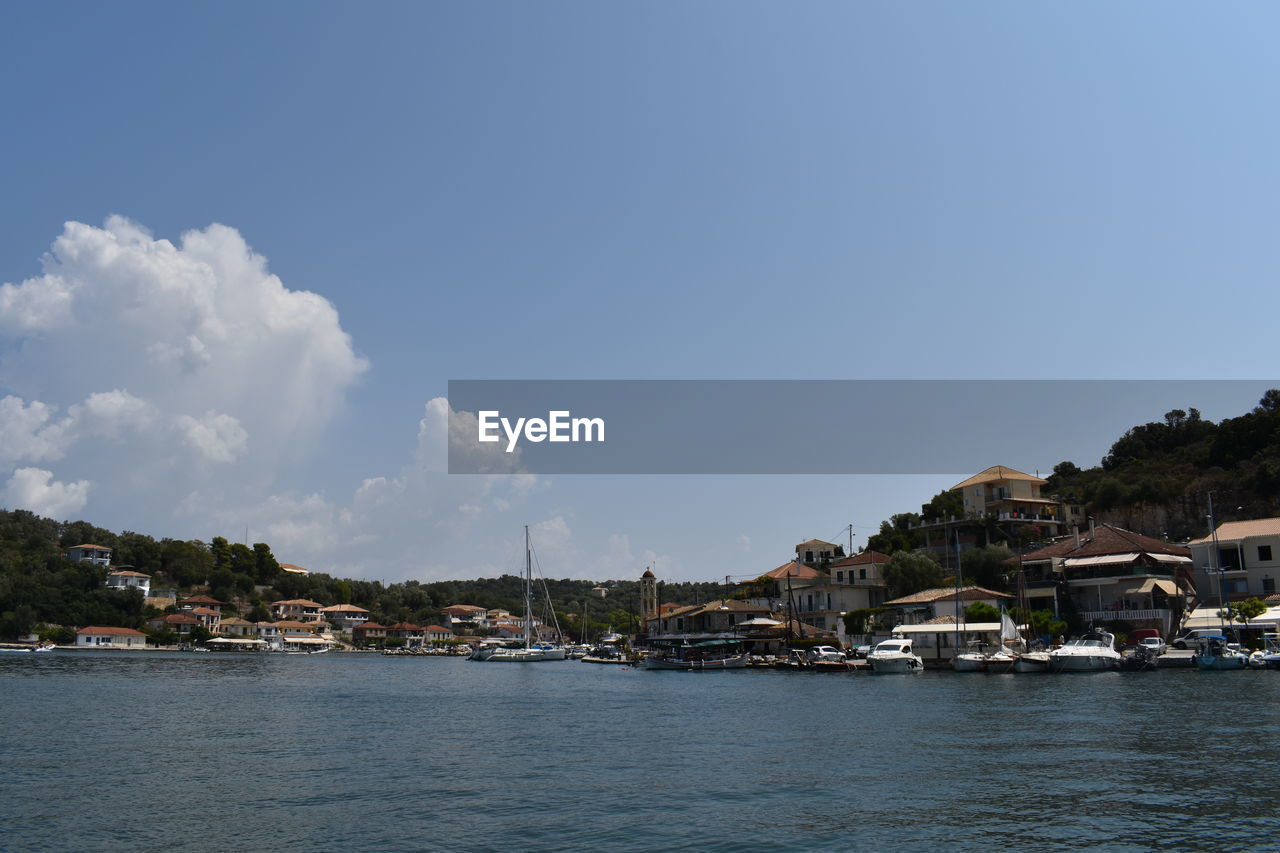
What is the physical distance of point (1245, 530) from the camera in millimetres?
70750

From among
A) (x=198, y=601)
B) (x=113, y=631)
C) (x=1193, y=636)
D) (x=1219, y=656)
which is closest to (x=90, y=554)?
(x=198, y=601)

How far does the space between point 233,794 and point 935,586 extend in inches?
2750

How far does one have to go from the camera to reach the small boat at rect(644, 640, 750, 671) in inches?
3044

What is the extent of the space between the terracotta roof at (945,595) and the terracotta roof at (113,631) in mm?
115583

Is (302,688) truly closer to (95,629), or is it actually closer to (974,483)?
(974,483)

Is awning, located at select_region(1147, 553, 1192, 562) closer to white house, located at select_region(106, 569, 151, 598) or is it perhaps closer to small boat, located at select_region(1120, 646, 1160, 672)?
small boat, located at select_region(1120, 646, 1160, 672)

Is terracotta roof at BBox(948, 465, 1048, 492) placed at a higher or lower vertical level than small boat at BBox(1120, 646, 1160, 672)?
higher

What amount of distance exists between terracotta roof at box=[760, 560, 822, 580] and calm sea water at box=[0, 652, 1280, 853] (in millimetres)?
50794

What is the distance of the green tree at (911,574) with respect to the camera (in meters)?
82.1

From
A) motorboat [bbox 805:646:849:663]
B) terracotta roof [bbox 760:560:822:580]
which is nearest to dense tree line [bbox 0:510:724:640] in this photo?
terracotta roof [bbox 760:560:822:580]

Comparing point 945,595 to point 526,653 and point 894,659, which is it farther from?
point 526,653

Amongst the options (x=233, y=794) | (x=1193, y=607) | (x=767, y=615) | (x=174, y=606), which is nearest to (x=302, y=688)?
(x=233, y=794)

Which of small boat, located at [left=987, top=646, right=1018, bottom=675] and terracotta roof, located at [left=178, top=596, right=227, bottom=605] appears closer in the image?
small boat, located at [left=987, top=646, right=1018, bottom=675]

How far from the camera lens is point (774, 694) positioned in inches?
1896
